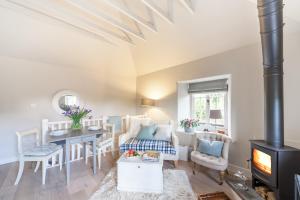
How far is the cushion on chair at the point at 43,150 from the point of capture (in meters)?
2.45

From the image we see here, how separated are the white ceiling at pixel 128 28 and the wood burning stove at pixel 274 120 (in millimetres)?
357

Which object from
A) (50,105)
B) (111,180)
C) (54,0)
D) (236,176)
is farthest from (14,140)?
(236,176)

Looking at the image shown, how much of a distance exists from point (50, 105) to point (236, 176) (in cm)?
403

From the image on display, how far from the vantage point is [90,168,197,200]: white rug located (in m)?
2.05

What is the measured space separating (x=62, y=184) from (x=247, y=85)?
130 inches

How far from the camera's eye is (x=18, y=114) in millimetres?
3422

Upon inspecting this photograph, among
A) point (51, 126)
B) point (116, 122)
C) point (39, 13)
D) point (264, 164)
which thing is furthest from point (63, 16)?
point (264, 164)

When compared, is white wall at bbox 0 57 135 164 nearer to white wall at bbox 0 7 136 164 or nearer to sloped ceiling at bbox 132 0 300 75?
white wall at bbox 0 7 136 164

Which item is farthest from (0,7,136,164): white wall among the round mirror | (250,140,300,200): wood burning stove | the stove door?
(250,140,300,200): wood burning stove

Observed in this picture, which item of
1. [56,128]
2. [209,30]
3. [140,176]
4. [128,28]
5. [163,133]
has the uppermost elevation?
[128,28]

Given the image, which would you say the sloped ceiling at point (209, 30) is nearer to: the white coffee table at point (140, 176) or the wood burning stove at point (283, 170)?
the wood burning stove at point (283, 170)

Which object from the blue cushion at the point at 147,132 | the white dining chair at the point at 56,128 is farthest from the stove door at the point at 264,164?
the white dining chair at the point at 56,128

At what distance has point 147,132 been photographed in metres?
3.37

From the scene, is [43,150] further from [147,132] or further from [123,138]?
[147,132]
